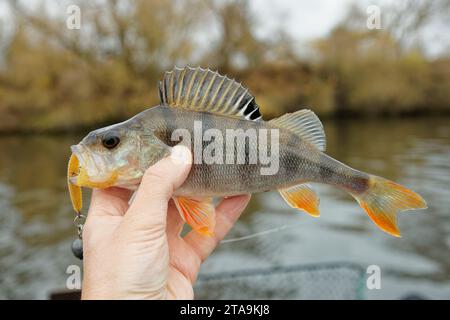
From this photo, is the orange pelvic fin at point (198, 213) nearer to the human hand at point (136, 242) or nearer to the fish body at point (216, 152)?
the fish body at point (216, 152)

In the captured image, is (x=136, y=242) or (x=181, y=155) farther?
(x=181, y=155)

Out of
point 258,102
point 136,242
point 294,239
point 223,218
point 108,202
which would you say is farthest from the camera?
point 258,102

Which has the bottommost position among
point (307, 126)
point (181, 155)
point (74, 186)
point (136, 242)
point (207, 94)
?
point (136, 242)

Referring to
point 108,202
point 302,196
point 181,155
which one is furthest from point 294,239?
point 181,155

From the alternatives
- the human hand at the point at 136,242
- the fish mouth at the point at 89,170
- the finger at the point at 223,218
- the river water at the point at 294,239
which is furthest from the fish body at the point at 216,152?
the river water at the point at 294,239

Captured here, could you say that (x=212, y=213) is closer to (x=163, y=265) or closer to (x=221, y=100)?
(x=163, y=265)

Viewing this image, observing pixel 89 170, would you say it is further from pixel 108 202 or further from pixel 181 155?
pixel 181 155

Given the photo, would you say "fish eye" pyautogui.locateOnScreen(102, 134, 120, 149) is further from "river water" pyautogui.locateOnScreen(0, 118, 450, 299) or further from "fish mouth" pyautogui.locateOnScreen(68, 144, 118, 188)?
"river water" pyautogui.locateOnScreen(0, 118, 450, 299)
